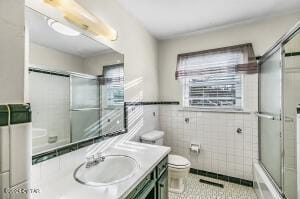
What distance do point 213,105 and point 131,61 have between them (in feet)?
4.90

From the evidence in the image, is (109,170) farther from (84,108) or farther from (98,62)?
(98,62)

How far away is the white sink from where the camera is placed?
118 centimetres

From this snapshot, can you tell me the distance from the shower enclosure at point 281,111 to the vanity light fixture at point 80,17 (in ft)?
5.43

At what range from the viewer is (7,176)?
41 centimetres

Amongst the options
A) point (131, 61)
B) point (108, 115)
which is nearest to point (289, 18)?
point (131, 61)

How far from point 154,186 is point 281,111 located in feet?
4.81

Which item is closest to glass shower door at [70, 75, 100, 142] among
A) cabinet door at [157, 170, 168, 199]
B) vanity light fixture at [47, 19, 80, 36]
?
vanity light fixture at [47, 19, 80, 36]

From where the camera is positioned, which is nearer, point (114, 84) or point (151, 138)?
point (114, 84)

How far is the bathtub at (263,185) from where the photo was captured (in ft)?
5.08

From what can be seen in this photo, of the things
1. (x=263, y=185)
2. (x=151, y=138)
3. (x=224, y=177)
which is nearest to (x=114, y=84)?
(x=151, y=138)

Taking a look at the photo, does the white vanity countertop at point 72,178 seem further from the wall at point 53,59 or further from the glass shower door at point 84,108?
the wall at point 53,59

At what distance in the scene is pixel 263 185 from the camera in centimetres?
179

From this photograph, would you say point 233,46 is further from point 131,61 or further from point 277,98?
point 131,61

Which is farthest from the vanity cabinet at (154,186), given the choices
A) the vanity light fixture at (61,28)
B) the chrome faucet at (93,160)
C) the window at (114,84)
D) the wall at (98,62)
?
the vanity light fixture at (61,28)
